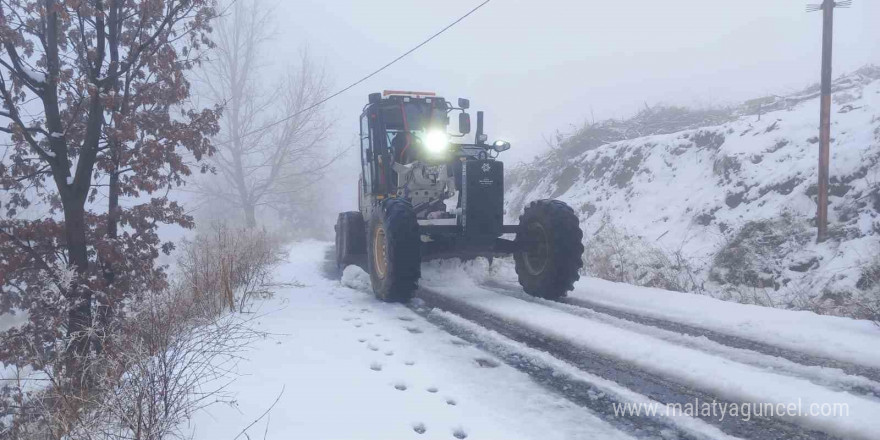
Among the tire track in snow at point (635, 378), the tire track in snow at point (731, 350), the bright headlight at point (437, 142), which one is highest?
the bright headlight at point (437, 142)

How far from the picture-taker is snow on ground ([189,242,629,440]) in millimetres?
2471

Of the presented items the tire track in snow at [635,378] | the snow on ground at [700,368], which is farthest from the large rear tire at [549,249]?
the tire track in snow at [635,378]

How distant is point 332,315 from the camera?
5250 mm

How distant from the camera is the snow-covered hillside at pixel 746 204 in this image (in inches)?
301

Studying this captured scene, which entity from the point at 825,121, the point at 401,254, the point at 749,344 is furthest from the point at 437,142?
the point at 825,121

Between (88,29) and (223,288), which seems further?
(88,29)

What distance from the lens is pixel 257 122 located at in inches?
1029

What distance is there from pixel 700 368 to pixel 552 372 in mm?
968

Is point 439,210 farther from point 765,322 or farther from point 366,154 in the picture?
point 765,322

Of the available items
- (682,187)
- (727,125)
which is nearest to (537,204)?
(682,187)

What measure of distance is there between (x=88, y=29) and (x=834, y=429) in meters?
8.18

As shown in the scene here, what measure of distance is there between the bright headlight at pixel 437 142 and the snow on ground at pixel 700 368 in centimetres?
269

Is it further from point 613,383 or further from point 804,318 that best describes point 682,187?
point 613,383

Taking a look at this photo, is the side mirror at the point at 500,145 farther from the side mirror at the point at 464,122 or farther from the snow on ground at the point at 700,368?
the snow on ground at the point at 700,368
